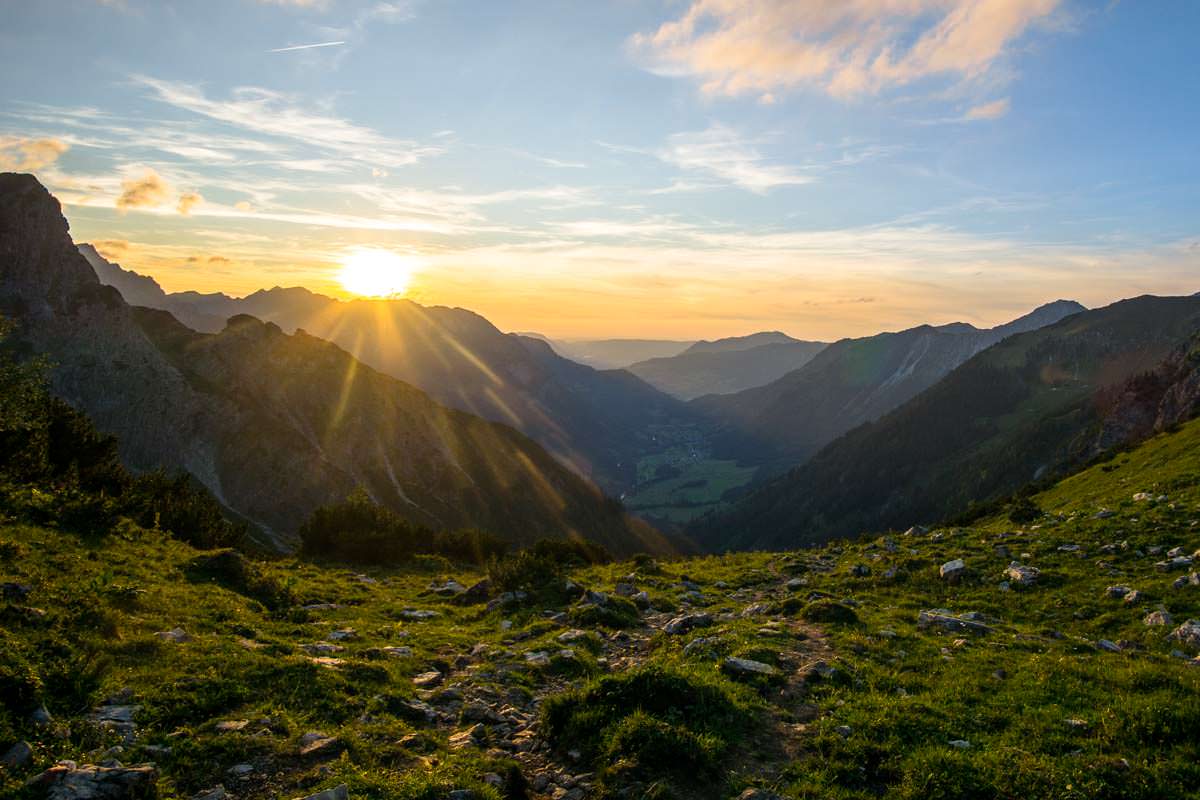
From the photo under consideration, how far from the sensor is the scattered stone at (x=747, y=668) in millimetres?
12555

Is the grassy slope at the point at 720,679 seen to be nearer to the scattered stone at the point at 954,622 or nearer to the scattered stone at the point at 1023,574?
the scattered stone at the point at 1023,574

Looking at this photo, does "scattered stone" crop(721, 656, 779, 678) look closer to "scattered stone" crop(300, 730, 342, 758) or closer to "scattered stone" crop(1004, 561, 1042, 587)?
"scattered stone" crop(300, 730, 342, 758)

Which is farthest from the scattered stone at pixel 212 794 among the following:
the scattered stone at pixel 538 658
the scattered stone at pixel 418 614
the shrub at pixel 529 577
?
the shrub at pixel 529 577

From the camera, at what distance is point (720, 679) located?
39.4 ft

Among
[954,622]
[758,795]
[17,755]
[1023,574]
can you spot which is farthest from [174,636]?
[1023,574]

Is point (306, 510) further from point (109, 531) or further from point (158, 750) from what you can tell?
point (158, 750)

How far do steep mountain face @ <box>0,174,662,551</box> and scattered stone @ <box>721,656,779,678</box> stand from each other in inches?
3273

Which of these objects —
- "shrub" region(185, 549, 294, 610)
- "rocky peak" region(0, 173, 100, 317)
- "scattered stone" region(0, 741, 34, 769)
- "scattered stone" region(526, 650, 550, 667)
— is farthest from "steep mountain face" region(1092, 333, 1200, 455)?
"rocky peak" region(0, 173, 100, 317)

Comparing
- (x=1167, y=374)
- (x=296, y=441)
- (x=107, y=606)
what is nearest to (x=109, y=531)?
(x=107, y=606)

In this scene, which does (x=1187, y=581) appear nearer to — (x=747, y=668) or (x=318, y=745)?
(x=747, y=668)

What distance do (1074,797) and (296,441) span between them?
124m

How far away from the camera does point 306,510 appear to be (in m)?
107

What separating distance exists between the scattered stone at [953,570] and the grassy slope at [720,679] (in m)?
0.40

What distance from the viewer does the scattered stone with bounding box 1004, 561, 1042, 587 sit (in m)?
19.6
